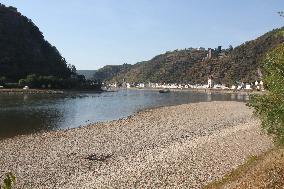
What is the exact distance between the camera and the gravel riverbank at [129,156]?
24.1 metres

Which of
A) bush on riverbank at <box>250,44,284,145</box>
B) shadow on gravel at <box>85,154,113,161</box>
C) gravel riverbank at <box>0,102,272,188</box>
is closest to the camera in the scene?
bush on riverbank at <box>250,44,284,145</box>

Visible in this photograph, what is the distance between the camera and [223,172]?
25219mm

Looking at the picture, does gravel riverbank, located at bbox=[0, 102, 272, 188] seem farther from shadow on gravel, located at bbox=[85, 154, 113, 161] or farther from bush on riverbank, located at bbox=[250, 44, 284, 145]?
bush on riverbank, located at bbox=[250, 44, 284, 145]

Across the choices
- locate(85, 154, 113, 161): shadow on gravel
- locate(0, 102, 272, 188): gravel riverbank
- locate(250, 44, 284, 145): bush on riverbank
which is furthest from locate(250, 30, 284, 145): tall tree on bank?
locate(85, 154, 113, 161): shadow on gravel

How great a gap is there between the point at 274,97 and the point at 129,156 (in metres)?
13.1

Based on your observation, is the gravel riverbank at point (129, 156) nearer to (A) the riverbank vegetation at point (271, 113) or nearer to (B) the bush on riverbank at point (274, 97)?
(A) the riverbank vegetation at point (271, 113)

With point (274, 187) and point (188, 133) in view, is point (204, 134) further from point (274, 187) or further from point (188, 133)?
point (274, 187)

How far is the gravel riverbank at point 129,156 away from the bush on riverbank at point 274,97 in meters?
4.58

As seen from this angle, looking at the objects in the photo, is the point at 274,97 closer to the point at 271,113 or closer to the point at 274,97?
the point at 274,97

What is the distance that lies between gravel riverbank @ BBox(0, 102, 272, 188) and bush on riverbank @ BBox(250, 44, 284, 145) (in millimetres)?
4580

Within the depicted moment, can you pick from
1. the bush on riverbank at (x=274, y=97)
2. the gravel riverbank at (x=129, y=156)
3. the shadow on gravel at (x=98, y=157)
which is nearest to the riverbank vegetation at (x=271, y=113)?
the bush on riverbank at (x=274, y=97)

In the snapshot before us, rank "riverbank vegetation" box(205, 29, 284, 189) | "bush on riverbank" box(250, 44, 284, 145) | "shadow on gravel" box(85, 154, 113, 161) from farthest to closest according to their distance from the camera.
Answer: "shadow on gravel" box(85, 154, 113, 161)
"bush on riverbank" box(250, 44, 284, 145)
"riverbank vegetation" box(205, 29, 284, 189)

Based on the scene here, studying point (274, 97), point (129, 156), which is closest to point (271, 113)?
point (274, 97)

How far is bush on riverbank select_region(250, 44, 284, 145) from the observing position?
66.7 ft
